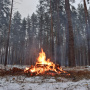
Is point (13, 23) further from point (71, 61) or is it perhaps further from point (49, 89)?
point (49, 89)

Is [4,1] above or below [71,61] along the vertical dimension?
above

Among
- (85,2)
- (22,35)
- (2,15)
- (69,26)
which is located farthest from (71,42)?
(22,35)

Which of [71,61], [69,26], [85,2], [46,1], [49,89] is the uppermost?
[46,1]

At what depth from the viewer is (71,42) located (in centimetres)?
1118

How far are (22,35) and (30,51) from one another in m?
6.78

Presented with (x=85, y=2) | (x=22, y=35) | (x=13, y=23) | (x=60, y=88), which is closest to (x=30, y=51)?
(x=22, y=35)

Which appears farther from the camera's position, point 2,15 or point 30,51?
point 30,51

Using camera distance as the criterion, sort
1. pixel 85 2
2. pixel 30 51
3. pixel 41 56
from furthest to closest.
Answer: pixel 30 51, pixel 85 2, pixel 41 56

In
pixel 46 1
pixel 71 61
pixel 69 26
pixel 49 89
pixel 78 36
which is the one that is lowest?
pixel 49 89

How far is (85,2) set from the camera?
643 inches

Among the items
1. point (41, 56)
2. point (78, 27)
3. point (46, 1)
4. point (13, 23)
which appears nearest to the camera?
point (41, 56)

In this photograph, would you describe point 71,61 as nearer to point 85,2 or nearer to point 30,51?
point 85,2

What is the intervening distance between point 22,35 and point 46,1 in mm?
18083

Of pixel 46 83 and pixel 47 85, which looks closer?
pixel 47 85
